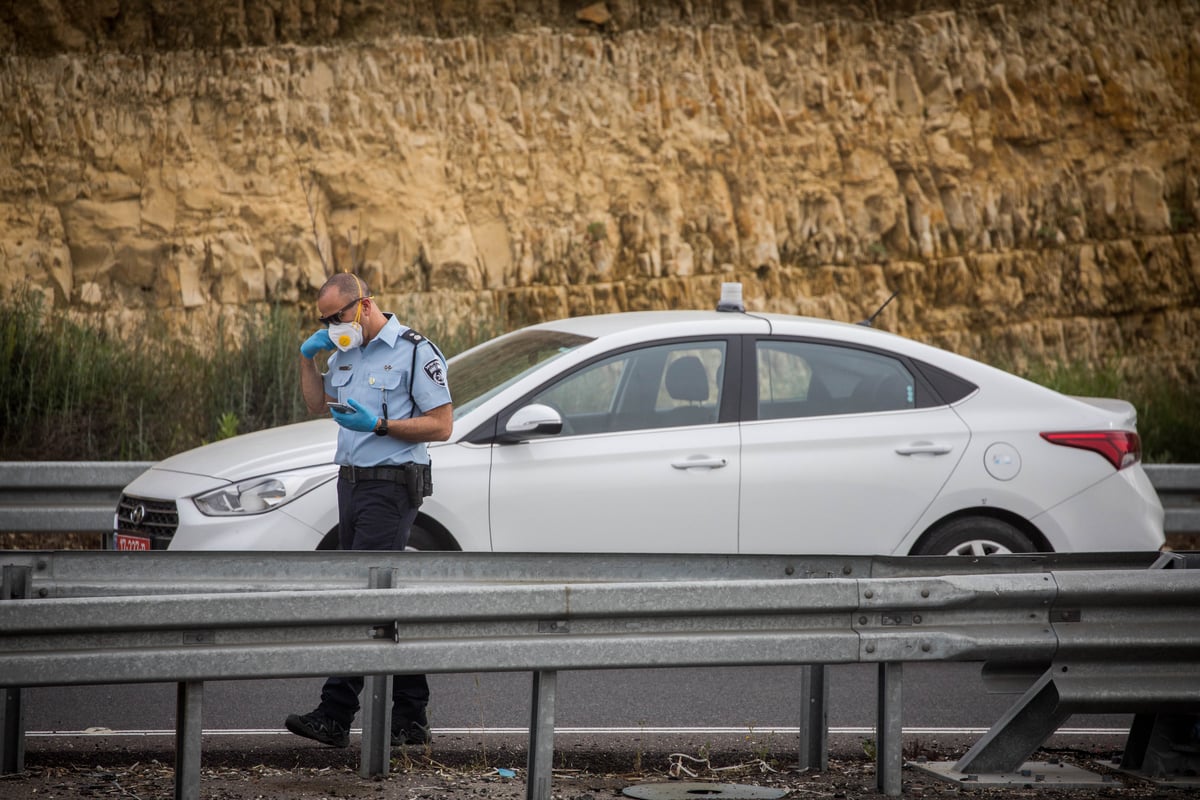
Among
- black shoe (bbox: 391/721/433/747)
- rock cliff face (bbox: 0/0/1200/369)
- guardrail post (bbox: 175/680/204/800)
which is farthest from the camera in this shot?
rock cliff face (bbox: 0/0/1200/369)

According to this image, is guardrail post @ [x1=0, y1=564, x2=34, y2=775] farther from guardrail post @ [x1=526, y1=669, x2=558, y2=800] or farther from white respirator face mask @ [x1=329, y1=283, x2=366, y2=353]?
guardrail post @ [x1=526, y1=669, x2=558, y2=800]

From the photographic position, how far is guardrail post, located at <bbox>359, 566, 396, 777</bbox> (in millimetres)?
5129

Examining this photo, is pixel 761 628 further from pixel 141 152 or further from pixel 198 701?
pixel 141 152

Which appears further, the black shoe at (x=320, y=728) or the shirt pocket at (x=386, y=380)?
the shirt pocket at (x=386, y=380)

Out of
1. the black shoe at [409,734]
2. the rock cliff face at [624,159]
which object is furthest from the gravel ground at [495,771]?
the rock cliff face at [624,159]

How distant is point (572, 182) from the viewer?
25297 mm

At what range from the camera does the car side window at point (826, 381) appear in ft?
25.3

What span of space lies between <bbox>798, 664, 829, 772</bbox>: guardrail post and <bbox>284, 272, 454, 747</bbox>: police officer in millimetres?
1445

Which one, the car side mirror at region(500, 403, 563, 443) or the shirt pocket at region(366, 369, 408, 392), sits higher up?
the shirt pocket at region(366, 369, 408, 392)

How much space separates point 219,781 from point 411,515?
1.28 metres

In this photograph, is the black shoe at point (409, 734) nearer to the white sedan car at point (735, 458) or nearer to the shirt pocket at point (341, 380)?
the shirt pocket at point (341, 380)

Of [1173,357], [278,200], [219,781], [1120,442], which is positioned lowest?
[219,781]

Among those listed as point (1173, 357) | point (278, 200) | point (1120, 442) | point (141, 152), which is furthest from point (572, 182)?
point (1120, 442)

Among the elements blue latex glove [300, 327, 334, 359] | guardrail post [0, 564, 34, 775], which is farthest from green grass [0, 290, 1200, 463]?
guardrail post [0, 564, 34, 775]
